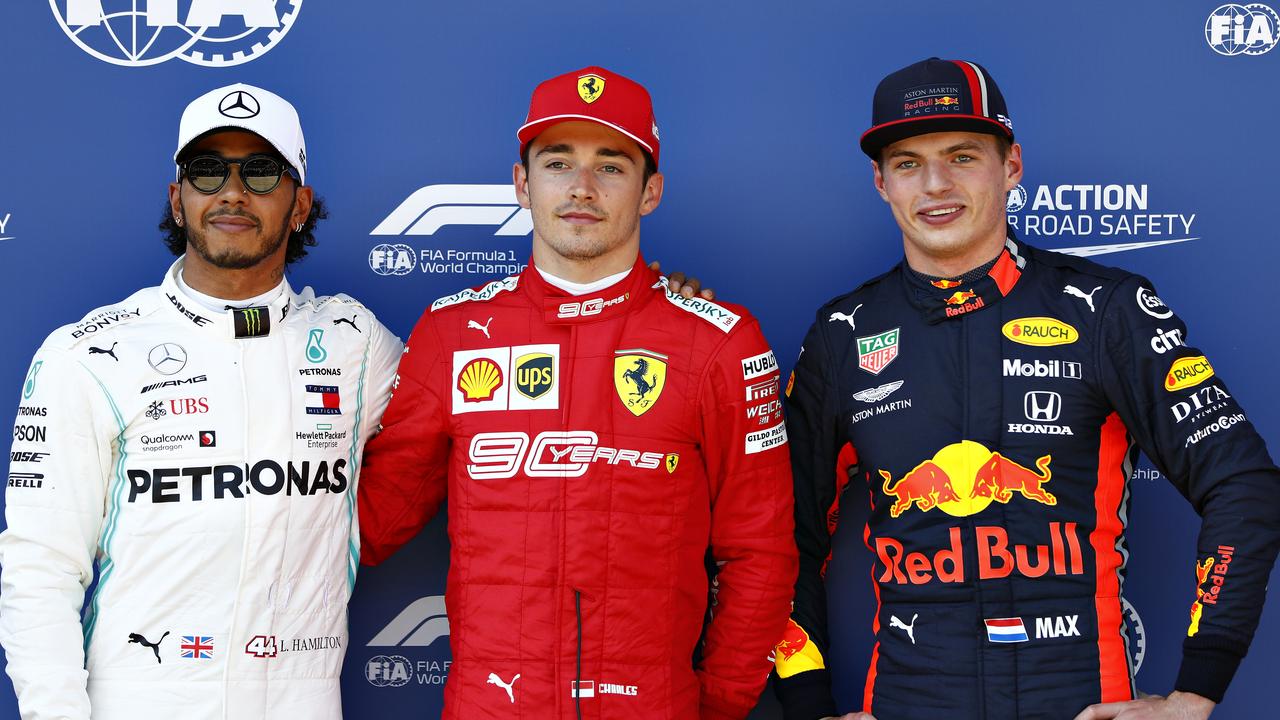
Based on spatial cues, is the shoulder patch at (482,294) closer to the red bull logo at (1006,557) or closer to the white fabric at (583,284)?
the white fabric at (583,284)

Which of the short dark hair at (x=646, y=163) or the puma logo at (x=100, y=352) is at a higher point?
the short dark hair at (x=646, y=163)

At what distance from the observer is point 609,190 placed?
2301 millimetres

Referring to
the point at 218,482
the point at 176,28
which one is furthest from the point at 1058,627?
the point at 176,28

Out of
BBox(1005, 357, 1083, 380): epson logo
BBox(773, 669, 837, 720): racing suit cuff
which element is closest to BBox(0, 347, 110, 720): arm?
BBox(773, 669, 837, 720): racing suit cuff

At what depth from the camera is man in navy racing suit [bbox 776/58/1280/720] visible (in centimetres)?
208

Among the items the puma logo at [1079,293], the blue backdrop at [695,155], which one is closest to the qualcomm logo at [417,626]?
the blue backdrop at [695,155]

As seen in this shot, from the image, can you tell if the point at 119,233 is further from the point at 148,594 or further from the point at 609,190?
the point at 609,190

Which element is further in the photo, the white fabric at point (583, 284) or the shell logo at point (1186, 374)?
the white fabric at point (583, 284)

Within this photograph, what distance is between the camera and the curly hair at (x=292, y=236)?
2627 mm

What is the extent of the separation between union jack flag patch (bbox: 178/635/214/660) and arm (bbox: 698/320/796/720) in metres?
0.99

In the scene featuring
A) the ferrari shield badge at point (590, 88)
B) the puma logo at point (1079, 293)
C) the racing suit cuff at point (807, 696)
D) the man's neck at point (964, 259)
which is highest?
the ferrari shield badge at point (590, 88)

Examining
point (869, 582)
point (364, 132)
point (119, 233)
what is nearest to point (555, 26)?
point (364, 132)

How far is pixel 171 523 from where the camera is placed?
219 cm

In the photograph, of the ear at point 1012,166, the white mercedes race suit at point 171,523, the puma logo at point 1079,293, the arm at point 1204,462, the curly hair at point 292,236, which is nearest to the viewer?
the arm at point 1204,462
